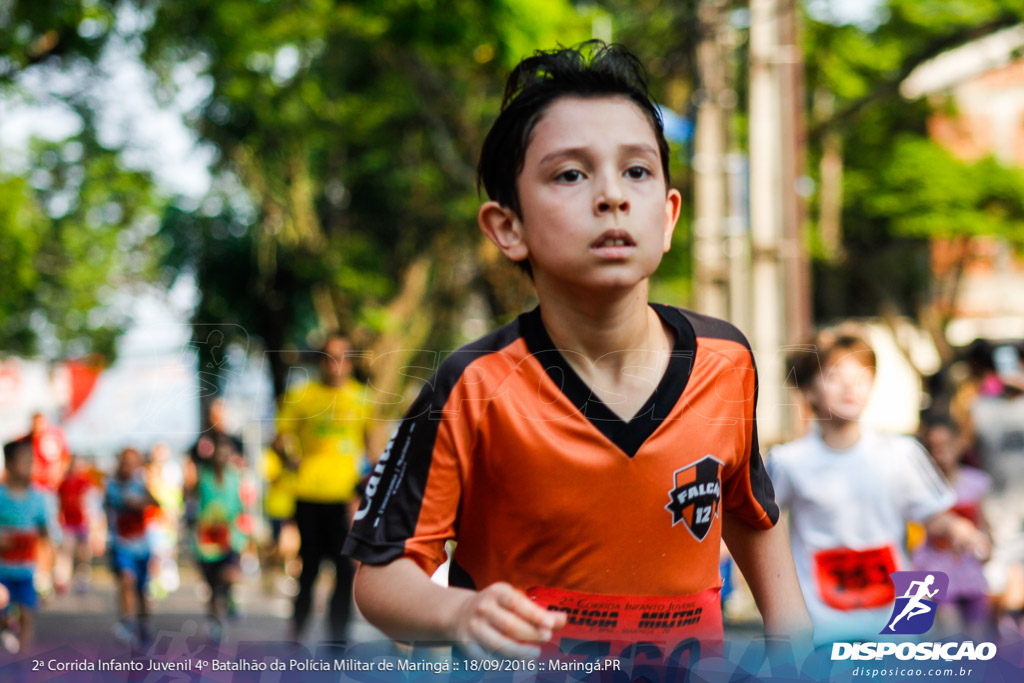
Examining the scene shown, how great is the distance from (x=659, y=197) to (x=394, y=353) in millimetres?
598

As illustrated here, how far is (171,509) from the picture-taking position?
1571 cm

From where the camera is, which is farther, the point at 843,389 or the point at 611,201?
the point at 843,389

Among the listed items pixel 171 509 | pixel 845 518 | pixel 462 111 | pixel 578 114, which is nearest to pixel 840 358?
pixel 845 518

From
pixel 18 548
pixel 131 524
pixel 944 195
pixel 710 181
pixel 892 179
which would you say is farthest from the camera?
pixel 892 179

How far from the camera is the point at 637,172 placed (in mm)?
1896

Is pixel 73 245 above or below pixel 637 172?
above

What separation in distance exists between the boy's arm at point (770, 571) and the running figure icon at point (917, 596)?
22cm

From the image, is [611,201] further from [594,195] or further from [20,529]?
[20,529]

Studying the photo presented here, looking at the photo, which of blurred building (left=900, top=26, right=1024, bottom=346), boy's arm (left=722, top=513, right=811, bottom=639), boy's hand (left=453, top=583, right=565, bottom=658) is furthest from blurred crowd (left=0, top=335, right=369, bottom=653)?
blurred building (left=900, top=26, right=1024, bottom=346)

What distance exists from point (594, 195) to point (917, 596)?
98 centimetres

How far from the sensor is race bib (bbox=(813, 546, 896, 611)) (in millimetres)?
4090

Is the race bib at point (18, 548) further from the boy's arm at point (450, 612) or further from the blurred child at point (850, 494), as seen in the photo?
the boy's arm at point (450, 612)

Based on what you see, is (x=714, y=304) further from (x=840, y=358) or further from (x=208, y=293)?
(x=208, y=293)

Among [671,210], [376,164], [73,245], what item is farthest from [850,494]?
[73,245]
